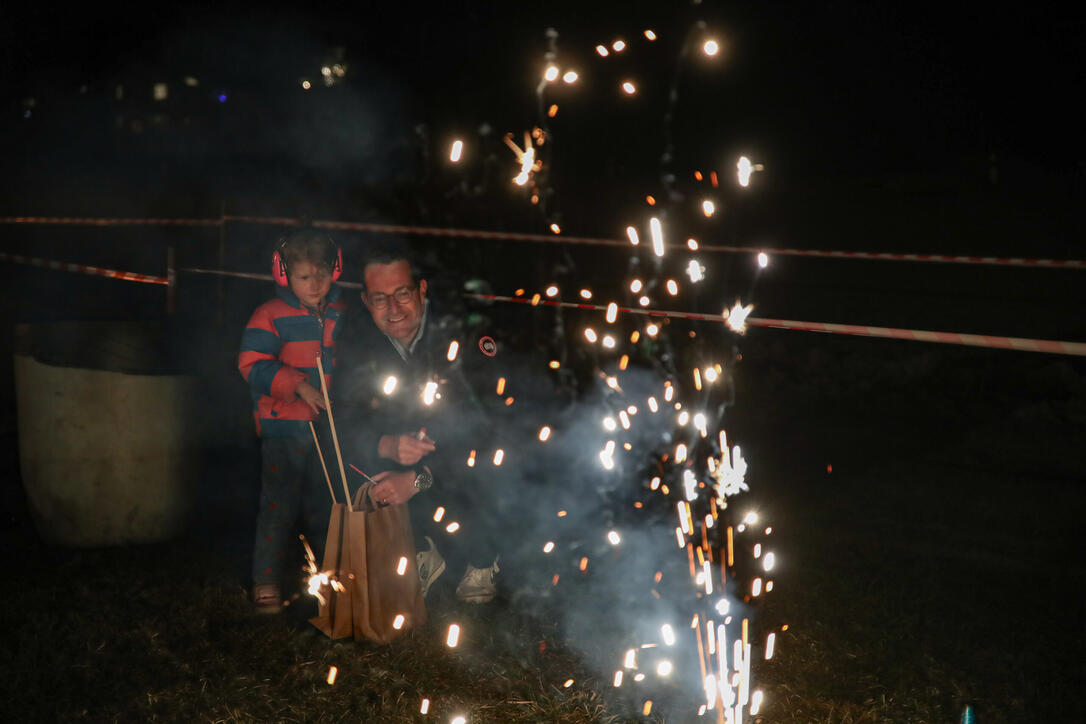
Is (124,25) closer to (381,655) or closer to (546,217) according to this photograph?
(546,217)

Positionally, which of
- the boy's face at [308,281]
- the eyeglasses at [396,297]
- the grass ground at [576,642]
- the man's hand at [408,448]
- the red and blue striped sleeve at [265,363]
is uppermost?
the boy's face at [308,281]

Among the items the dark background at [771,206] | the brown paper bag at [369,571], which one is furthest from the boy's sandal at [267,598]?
the dark background at [771,206]

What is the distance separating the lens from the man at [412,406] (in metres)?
3.57

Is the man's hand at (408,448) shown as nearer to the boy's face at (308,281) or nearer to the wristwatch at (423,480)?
the wristwatch at (423,480)

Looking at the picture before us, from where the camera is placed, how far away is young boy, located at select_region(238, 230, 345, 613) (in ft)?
11.9

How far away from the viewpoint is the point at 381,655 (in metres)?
3.31

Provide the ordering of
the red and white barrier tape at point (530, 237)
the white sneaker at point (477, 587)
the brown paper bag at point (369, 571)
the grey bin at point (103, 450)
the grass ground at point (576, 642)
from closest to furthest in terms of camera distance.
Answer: the grass ground at point (576, 642) < the brown paper bag at point (369, 571) < the white sneaker at point (477, 587) < the grey bin at point (103, 450) < the red and white barrier tape at point (530, 237)

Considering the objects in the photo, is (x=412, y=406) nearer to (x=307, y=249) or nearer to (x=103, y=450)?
Result: (x=307, y=249)

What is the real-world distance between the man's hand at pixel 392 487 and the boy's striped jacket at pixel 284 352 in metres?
0.49

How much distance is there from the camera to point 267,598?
3.65 m

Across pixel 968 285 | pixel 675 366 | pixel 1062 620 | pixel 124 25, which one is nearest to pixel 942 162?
pixel 968 285

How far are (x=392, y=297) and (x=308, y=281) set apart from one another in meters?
0.36

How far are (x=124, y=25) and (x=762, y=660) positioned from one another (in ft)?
38.5

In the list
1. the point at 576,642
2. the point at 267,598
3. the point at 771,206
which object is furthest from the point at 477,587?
the point at 771,206
